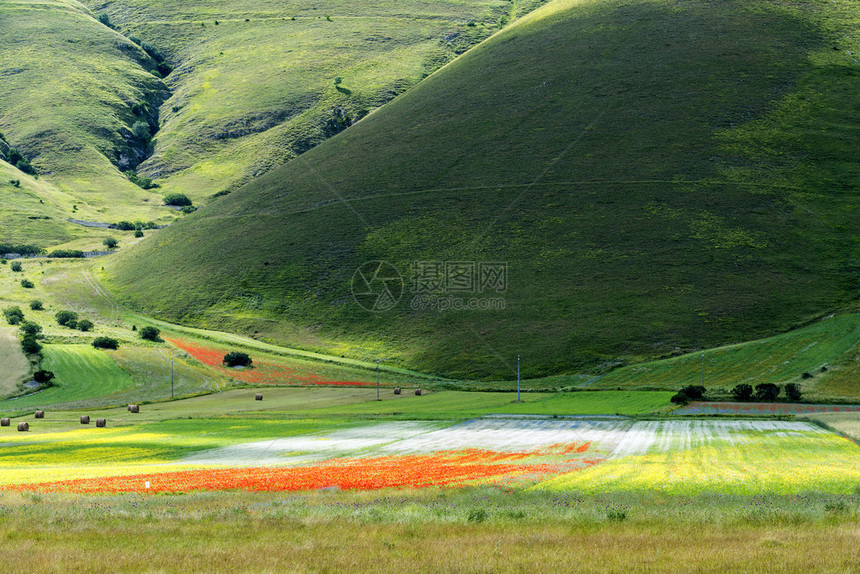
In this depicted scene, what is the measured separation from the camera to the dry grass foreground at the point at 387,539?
14.2 meters

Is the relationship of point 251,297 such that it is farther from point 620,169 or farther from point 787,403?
point 787,403

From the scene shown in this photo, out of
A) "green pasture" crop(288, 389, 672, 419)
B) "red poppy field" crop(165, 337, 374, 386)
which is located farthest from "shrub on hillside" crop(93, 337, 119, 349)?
"green pasture" crop(288, 389, 672, 419)

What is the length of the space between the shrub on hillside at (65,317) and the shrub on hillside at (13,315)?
4826 millimetres

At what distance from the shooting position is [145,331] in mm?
96938

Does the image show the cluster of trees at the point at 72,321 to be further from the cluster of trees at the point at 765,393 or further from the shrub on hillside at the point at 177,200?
the shrub on hillside at the point at 177,200

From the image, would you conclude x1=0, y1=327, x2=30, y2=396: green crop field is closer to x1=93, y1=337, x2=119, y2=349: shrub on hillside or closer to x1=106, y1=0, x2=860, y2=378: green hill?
x1=93, y1=337, x2=119, y2=349: shrub on hillside

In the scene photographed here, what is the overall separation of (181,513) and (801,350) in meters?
74.1

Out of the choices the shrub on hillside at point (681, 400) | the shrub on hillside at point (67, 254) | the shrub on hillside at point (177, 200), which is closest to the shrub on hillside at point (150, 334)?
the shrub on hillside at point (67, 254)

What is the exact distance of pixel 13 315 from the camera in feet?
327

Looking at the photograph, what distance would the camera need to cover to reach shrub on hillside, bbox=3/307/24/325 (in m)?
97.8

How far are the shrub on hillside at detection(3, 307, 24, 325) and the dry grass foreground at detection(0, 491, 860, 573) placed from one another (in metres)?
88.7

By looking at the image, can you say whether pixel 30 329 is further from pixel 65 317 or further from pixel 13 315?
pixel 65 317

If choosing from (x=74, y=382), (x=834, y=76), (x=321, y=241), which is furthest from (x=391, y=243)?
(x=834, y=76)

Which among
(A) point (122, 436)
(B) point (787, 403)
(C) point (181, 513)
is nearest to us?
(C) point (181, 513)
